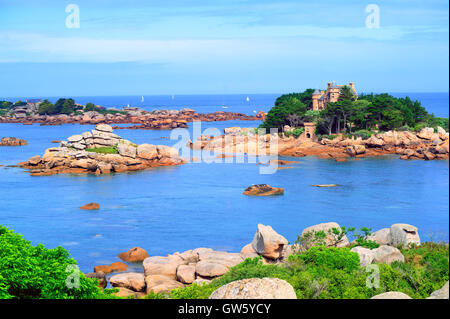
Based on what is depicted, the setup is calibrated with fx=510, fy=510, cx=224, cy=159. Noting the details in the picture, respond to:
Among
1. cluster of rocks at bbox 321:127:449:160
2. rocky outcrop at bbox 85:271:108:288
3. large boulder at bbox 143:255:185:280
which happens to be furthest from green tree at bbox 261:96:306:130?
rocky outcrop at bbox 85:271:108:288

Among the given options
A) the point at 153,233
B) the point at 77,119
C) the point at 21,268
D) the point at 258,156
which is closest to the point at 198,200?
the point at 153,233

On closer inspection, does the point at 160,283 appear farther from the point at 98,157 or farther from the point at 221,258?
the point at 98,157

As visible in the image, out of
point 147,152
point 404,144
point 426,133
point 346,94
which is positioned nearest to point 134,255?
point 147,152

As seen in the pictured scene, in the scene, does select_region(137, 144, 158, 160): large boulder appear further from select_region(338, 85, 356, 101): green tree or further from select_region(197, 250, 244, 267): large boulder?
select_region(197, 250, 244, 267): large boulder

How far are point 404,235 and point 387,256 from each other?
295 centimetres

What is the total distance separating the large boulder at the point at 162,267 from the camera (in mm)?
17562

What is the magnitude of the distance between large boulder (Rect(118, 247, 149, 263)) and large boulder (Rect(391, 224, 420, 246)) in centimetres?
1018

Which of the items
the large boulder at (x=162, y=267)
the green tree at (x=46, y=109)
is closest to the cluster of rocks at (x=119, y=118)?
the green tree at (x=46, y=109)

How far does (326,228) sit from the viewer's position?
1786 cm

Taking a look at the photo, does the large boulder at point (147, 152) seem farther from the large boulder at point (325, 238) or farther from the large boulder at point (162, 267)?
the large boulder at point (325, 238)

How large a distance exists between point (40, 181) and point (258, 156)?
21112mm

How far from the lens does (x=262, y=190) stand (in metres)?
34.5

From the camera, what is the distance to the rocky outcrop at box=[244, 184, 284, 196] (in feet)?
113

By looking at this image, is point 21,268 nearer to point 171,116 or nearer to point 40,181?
point 40,181
